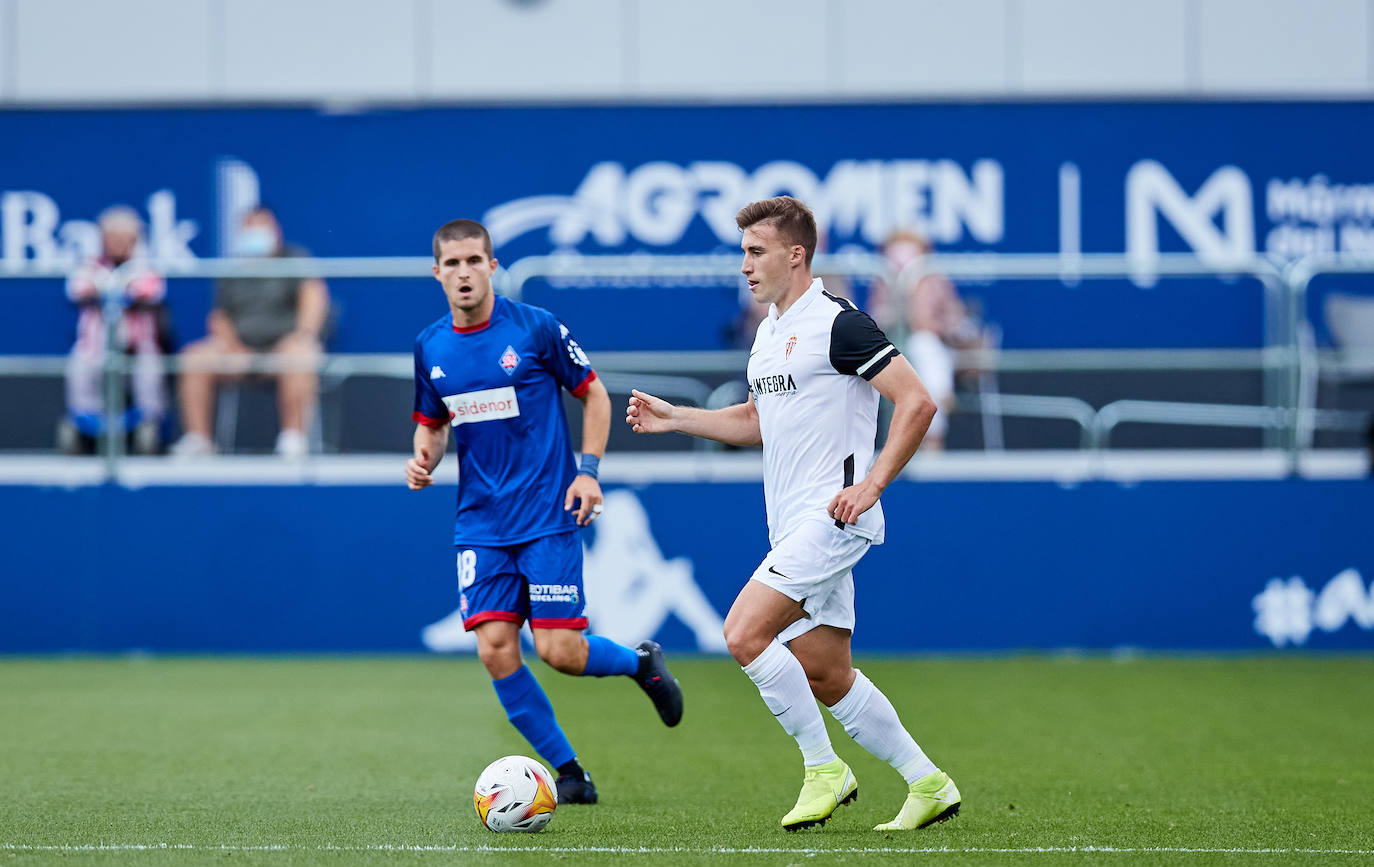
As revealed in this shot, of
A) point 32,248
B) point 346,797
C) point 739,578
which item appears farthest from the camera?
point 32,248

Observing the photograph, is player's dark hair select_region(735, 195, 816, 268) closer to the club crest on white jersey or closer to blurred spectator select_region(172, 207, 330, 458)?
the club crest on white jersey

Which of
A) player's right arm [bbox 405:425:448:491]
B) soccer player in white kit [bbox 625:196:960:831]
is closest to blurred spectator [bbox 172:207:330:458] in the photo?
player's right arm [bbox 405:425:448:491]

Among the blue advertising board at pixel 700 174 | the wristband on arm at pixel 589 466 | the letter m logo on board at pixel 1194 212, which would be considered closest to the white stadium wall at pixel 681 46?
the blue advertising board at pixel 700 174

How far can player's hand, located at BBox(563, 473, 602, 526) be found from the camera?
6.48m

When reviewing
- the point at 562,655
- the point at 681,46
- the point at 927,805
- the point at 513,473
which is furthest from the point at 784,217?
the point at 681,46

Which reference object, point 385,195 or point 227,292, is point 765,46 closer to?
point 385,195

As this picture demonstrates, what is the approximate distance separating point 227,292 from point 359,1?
5.17m

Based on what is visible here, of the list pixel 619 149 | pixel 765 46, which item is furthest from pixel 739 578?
pixel 765 46

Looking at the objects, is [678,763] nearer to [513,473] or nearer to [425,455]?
[513,473]

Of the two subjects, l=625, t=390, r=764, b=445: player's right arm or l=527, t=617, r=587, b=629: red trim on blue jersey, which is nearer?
l=625, t=390, r=764, b=445: player's right arm

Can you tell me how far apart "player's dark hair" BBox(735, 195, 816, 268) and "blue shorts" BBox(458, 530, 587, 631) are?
1.52 meters

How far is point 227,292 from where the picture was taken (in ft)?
38.3

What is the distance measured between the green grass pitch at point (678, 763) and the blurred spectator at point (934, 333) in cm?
172

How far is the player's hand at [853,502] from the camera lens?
558cm
